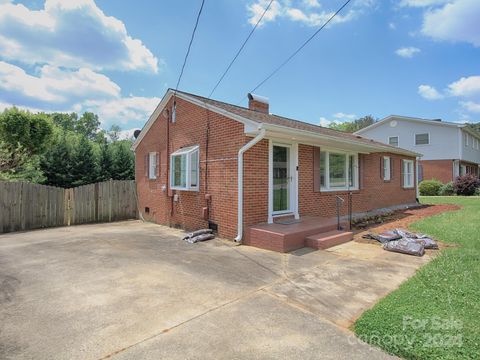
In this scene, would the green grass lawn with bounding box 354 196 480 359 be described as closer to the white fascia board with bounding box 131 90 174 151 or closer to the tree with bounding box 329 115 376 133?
the white fascia board with bounding box 131 90 174 151

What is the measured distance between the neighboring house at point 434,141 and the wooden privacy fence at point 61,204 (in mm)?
23767

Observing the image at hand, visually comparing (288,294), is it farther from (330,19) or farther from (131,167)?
(131,167)

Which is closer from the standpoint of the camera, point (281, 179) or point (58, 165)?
point (281, 179)

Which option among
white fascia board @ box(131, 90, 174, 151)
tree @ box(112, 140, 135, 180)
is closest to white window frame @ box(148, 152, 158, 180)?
white fascia board @ box(131, 90, 174, 151)

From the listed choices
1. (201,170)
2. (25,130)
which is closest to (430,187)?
(201,170)

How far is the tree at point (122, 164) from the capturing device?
2052cm

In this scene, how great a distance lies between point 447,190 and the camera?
890 inches

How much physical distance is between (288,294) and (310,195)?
507 centimetres

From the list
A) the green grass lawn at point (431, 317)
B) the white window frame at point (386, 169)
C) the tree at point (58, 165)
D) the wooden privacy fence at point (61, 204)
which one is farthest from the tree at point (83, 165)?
the green grass lawn at point (431, 317)

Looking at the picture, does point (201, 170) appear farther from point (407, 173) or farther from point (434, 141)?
point (434, 141)

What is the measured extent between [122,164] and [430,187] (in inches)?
971

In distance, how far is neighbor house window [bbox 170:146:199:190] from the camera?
27.8 feet

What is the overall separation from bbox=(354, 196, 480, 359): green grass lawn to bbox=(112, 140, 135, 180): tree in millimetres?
19971

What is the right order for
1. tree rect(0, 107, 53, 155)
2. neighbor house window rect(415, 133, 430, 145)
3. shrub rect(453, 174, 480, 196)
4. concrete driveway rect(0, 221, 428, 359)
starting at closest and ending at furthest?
concrete driveway rect(0, 221, 428, 359) < tree rect(0, 107, 53, 155) < shrub rect(453, 174, 480, 196) < neighbor house window rect(415, 133, 430, 145)
